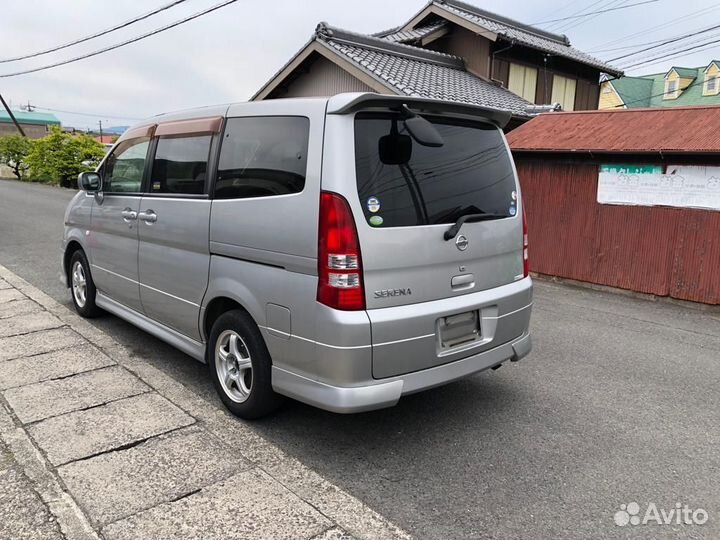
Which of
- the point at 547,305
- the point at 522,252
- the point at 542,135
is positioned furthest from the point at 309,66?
the point at 522,252

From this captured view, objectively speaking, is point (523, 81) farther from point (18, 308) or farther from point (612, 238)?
point (18, 308)

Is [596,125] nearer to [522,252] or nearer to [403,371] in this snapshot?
[522,252]

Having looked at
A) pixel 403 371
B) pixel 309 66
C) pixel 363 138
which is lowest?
pixel 403 371

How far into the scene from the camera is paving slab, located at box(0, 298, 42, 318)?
5645mm

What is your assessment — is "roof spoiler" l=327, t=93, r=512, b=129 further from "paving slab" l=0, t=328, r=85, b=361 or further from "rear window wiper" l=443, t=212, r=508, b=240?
"paving slab" l=0, t=328, r=85, b=361

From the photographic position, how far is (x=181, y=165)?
3973 mm

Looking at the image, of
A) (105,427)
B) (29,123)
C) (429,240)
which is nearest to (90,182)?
(105,427)

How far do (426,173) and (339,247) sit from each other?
2.40 feet

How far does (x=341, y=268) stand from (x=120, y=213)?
2.65 meters

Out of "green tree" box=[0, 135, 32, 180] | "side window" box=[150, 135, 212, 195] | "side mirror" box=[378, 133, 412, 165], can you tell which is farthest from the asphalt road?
"green tree" box=[0, 135, 32, 180]

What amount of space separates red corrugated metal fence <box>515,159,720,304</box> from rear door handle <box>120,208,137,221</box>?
19.9 feet

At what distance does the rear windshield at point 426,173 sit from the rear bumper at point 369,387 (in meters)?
0.84

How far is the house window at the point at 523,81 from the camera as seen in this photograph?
52.9 feet

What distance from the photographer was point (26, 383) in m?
3.93
